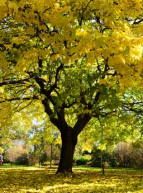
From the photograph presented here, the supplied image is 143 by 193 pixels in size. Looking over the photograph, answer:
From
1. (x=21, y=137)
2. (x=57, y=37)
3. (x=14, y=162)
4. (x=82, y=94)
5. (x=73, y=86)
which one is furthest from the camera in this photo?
(x=14, y=162)

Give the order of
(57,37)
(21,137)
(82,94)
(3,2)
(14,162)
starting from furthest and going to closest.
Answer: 1. (14,162)
2. (21,137)
3. (82,94)
4. (57,37)
5. (3,2)

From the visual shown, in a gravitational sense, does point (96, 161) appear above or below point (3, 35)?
below

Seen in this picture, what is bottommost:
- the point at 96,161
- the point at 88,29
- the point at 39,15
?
the point at 96,161

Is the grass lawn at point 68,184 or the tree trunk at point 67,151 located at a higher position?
the tree trunk at point 67,151

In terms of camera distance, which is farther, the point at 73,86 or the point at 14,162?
the point at 14,162

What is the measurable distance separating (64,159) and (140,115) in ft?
15.2

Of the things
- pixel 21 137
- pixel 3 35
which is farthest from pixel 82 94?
pixel 21 137

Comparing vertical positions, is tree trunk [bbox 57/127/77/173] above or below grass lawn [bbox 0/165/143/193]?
above

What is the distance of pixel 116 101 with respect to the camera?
23.8 ft

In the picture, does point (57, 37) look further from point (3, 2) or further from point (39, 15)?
point (3, 2)

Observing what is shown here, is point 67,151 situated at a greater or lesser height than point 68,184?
greater

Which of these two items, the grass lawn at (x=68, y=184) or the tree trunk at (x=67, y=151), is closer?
the grass lawn at (x=68, y=184)

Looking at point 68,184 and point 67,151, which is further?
point 67,151

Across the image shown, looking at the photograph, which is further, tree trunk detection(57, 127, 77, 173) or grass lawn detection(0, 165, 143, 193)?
tree trunk detection(57, 127, 77, 173)
